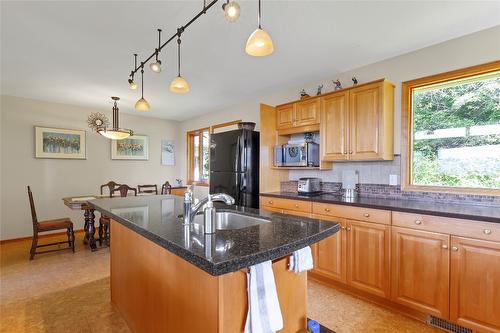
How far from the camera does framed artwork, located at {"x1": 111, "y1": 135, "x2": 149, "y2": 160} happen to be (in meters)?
5.20

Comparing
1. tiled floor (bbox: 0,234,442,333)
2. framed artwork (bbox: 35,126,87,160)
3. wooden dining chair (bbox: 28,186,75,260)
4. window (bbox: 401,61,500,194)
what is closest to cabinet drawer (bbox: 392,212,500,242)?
window (bbox: 401,61,500,194)

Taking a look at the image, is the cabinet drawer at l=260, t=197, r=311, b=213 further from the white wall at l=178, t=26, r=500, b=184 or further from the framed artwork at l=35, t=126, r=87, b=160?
the framed artwork at l=35, t=126, r=87, b=160

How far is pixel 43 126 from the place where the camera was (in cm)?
443

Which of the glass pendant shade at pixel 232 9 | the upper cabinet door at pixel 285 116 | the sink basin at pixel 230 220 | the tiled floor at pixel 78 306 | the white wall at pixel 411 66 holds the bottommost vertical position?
the tiled floor at pixel 78 306

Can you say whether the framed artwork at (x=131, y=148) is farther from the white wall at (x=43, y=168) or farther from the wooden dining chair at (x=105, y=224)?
the wooden dining chair at (x=105, y=224)

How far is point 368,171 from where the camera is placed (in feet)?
9.48

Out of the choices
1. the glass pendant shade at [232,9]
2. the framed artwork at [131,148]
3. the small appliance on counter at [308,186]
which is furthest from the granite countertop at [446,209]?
the framed artwork at [131,148]

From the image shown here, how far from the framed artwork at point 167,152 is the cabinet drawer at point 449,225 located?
Result: 5.09 metres

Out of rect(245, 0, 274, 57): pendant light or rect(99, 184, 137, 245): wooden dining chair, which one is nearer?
rect(245, 0, 274, 57): pendant light

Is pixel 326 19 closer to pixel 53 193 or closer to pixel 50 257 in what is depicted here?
pixel 50 257

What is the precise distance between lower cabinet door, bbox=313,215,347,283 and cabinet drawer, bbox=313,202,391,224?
0.21 ft

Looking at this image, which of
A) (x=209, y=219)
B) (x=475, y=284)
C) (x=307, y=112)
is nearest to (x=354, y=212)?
(x=475, y=284)

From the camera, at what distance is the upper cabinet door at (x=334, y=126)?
2783 mm

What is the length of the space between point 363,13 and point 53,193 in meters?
5.42
